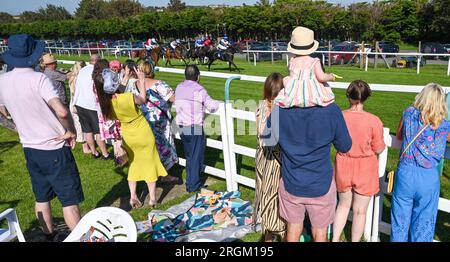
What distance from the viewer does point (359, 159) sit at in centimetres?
328

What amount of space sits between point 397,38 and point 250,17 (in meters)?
17.0

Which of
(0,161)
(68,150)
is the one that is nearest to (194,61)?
(0,161)

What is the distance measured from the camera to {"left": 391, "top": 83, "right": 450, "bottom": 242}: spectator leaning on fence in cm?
294

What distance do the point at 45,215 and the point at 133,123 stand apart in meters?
1.37

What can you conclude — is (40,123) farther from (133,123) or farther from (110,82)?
(133,123)

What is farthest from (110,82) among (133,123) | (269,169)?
(269,169)

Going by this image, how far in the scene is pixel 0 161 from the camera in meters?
7.52

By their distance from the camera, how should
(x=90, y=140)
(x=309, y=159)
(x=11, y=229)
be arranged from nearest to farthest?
(x=309, y=159), (x=11, y=229), (x=90, y=140)

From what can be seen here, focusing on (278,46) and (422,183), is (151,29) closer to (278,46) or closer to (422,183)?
(278,46)

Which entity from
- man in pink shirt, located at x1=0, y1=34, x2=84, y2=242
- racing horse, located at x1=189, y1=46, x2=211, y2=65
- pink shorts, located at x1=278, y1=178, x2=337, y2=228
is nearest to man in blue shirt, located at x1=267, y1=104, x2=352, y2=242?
pink shorts, located at x1=278, y1=178, x2=337, y2=228

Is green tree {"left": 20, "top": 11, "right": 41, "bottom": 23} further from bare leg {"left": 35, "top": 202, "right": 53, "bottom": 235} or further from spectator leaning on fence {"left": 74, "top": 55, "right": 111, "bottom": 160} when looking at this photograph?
bare leg {"left": 35, "top": 202, "right": 53, "bottom": 235}

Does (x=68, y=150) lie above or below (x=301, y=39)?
below

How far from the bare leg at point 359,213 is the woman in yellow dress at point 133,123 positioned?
8.13 feet

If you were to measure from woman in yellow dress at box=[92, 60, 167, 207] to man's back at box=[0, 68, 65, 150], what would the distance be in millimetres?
944
